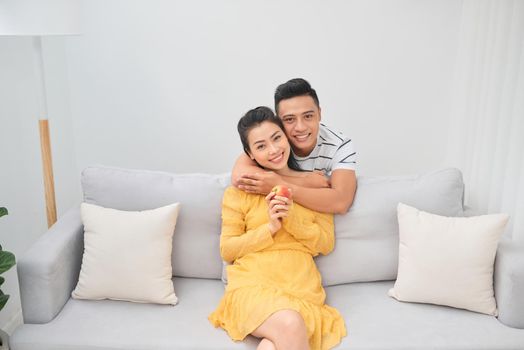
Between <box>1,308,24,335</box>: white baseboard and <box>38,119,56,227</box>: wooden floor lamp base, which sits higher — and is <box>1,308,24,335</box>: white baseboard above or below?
below

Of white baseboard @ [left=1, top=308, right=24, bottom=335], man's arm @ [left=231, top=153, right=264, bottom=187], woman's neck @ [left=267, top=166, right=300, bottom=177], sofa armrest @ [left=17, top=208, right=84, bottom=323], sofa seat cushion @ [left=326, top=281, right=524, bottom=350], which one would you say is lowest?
white baseboard @ [left=1, top=308, right=24, bottom=335]

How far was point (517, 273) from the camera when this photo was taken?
2.09m

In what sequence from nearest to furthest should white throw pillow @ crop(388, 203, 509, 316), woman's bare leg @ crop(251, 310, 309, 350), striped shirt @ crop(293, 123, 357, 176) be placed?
1. woman's bare leg @ crop(251, 310, 309, 350)
2. white throw pillow @ crop(388, 203, 509, 316)
3. striped shirt @ crop(293, 123, 357, 176)

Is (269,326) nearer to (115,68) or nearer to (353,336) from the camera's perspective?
(353,336)

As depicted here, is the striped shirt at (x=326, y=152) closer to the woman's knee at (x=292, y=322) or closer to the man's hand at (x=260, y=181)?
the man's hand at (x=260, y=181)

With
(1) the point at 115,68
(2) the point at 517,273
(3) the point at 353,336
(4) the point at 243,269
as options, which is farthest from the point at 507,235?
(1) the point at 115,68

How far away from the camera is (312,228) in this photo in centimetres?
223

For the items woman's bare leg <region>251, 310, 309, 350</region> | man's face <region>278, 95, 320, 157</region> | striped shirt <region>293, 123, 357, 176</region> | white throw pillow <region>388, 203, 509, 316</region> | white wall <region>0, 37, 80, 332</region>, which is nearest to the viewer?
woman's bare leg <region>251, 310, 309, 350</region>

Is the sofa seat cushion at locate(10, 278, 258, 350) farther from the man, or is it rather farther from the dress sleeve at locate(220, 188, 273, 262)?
the man

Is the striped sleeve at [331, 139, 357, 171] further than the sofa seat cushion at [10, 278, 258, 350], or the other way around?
the striped sleeve at [331, 139, 357, 171]

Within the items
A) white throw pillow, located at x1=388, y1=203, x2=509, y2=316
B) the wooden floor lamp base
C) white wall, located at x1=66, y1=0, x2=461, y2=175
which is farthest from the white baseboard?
white throw pillow, located at x1=388, y1=203, x2=509, y2=316

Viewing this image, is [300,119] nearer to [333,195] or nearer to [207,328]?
[333,195]

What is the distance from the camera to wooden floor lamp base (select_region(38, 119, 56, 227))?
2.43 metres

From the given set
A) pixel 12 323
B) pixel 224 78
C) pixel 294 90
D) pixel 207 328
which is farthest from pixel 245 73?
pixel 12 323
